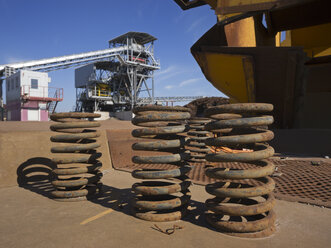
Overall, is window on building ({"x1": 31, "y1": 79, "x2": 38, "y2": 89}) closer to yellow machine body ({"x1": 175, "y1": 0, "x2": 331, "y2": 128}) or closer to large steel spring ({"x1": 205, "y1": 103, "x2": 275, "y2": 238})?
yellow machine body ({"x1": 175, "y1": 0, "x2": 331, "y2": 128})

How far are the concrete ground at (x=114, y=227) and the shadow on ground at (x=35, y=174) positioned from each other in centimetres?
81

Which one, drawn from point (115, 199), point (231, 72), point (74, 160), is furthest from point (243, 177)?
point (231, 72)

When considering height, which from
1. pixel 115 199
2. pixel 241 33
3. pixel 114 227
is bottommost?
pixel 115 199

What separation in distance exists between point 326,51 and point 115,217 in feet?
49.0

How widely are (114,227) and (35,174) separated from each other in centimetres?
374

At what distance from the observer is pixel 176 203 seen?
3.50m

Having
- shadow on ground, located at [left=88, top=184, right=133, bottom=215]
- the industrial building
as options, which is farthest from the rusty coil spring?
the industrial building

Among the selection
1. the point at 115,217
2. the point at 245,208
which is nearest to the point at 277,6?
the point at 245,208

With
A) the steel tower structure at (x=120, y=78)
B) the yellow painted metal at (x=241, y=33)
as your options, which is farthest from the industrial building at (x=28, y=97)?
the yellow painted metal at (x=241, y=33)

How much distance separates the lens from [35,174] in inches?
225

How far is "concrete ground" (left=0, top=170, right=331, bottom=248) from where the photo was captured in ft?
8.96

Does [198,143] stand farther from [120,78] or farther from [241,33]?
[120,78]

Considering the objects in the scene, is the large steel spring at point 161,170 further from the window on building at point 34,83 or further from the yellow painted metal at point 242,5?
the window on building at point 34,83

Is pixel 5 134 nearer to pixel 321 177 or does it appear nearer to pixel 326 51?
pixel 321 177
